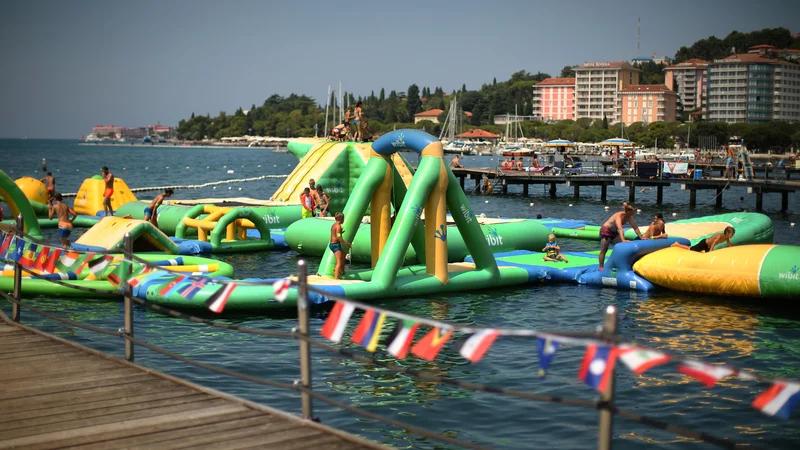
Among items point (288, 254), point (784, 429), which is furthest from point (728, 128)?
point (784, 429)

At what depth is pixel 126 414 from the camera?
7.31m

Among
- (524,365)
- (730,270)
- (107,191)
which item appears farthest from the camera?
(107,191)

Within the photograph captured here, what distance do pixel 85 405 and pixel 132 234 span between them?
1335 cm

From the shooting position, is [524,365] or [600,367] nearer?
[600,367]

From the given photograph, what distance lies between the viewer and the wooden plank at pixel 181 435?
6.57 meters

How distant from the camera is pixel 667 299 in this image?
63.2ft

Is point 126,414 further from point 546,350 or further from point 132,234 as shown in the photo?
point 132,234

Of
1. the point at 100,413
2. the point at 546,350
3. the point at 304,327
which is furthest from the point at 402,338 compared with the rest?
the point at 100,413

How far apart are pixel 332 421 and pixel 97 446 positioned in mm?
4456

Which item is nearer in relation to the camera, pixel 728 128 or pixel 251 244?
pixel 251 244

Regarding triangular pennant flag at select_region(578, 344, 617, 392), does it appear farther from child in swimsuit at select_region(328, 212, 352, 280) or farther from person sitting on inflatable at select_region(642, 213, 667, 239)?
person sitting on inflatable at select_region(642, 213, 667, 239)

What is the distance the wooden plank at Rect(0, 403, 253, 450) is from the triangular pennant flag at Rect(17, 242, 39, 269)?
485 centimetres

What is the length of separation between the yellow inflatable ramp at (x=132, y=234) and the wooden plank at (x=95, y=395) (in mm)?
12497

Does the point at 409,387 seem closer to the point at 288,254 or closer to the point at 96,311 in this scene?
the point at 96,311
